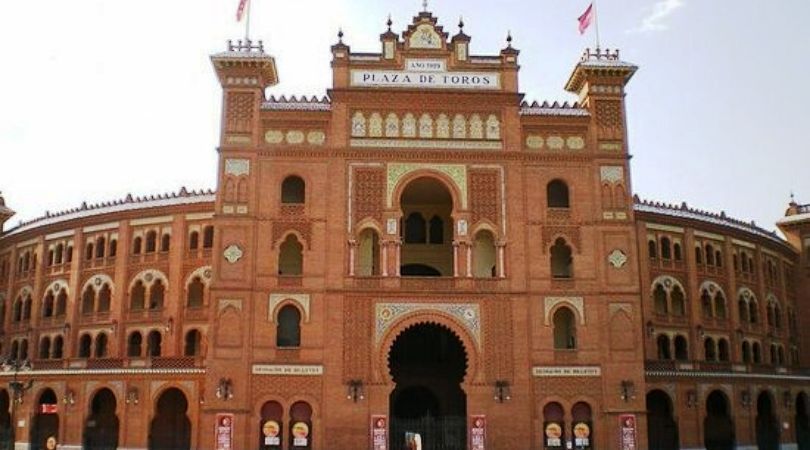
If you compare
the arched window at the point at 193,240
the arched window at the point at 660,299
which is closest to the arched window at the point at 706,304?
the arched window at the point at 660,299

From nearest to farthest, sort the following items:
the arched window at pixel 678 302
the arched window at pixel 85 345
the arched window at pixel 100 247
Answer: the arched window at pixel 85 345 < the arched window at pixel 678 302 < the arched window at pixel 100 247

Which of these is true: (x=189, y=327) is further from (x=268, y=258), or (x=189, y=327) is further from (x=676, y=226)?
(x=676, y=226)

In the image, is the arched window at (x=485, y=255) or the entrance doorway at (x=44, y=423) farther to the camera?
the entrance doorway at (x=44, y=423)

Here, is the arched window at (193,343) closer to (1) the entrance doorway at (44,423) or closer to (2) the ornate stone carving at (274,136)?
(1) the entrance doorway at (44,423)

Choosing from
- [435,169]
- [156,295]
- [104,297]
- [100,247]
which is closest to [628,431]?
[435,169]

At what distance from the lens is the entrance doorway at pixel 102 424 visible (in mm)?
46406

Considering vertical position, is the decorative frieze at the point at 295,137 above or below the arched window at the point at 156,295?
above

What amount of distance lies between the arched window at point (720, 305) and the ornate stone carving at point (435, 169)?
2288cm

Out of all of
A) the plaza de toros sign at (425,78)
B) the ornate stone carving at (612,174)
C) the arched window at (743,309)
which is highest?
the plaza de toros sign at (425,78)

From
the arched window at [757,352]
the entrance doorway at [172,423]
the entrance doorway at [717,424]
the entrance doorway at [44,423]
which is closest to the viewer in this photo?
the entrance doorway at [172,423]

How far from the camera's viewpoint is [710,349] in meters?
53.8

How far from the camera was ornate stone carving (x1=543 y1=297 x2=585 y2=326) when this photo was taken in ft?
129

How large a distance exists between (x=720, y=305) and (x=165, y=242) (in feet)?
113

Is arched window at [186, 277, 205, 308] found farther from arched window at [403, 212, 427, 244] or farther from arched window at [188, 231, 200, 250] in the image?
arched window at [403, 212, 427, 244]
